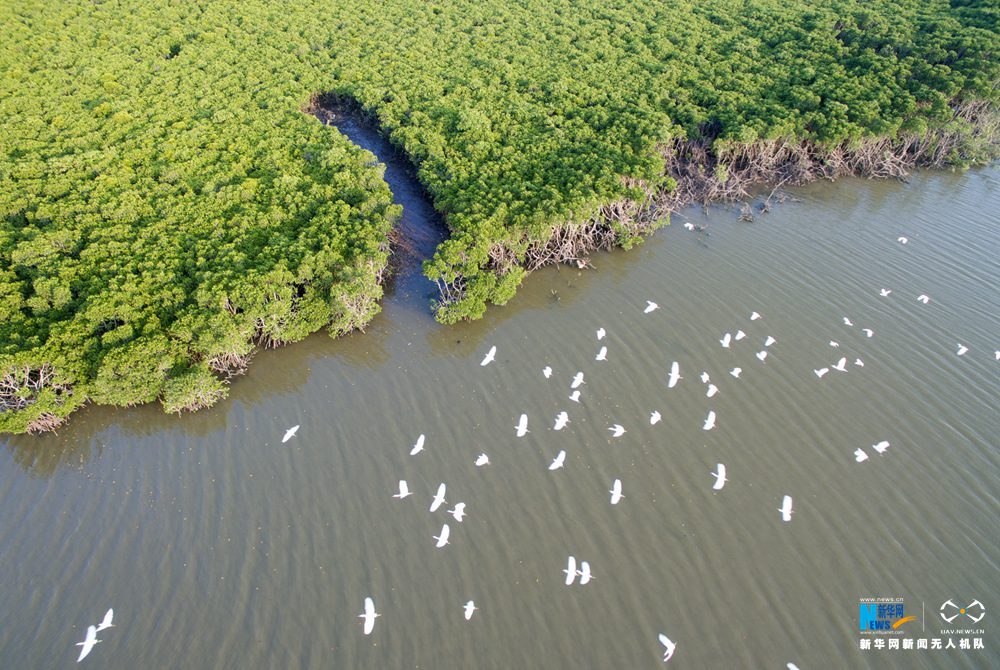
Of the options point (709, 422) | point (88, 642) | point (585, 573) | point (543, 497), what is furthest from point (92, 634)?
point (709, 422)

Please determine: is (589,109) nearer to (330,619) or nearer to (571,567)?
(571,567)

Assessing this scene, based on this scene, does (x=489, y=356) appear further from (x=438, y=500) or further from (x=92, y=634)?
(x=92, y=634)

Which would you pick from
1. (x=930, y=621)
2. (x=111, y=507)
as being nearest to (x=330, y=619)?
(x=111, y=507)

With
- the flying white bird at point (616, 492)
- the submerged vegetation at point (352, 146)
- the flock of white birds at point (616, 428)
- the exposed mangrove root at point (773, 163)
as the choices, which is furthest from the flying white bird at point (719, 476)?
the exposed mangrove root at point (773, 163)

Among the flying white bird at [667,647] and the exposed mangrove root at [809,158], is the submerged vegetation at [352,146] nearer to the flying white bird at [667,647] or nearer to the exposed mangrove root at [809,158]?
the exposed mangrove root at [809,158]

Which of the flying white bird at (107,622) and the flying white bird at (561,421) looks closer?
the flying white bird at (107,622)
